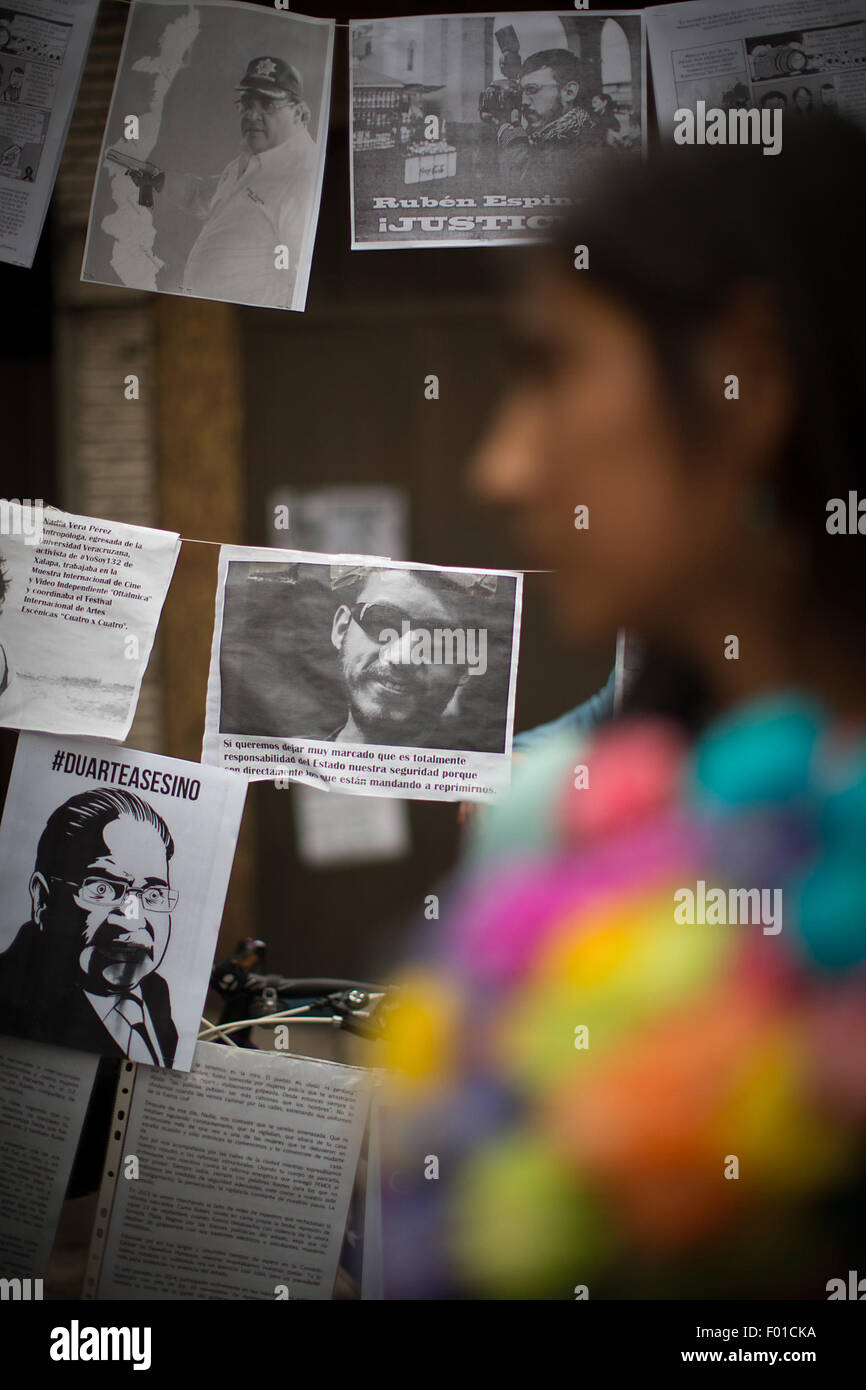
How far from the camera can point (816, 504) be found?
808mm

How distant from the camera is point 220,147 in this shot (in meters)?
0.97

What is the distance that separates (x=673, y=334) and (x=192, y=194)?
20.0 inches

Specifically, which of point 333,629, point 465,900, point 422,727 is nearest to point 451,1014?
point 465,900

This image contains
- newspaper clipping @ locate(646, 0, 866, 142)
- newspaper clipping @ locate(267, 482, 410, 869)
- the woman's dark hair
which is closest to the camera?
the woman's dark hair

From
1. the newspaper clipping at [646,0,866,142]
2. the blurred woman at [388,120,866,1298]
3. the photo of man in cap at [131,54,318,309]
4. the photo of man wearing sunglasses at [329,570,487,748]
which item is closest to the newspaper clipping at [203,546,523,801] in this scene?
the photo of man wearing sunglasses at [329,570,487,748]

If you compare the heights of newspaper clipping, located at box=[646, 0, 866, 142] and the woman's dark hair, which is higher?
newspaper clipping, located at box=[646, 0, 866, 142]

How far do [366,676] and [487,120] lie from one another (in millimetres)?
561

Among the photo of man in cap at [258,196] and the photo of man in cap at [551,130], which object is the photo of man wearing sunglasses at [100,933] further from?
the photo of man in cap at [551,130]

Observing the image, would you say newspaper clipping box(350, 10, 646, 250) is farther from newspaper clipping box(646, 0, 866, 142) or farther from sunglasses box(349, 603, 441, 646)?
sunglasses box(349, 603, 441, 646)

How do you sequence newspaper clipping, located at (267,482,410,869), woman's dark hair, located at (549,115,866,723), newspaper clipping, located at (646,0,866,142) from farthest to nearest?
newspaper clipping, located at (267,482,410,869) → newspaper clipping, located at (646,0,866,142) → woman's dark hair, located at (549,115,866,723)

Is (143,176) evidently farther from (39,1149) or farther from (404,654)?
(39,1149)

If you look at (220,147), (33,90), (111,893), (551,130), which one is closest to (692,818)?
(111,893)

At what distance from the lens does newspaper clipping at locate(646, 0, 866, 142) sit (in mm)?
949
